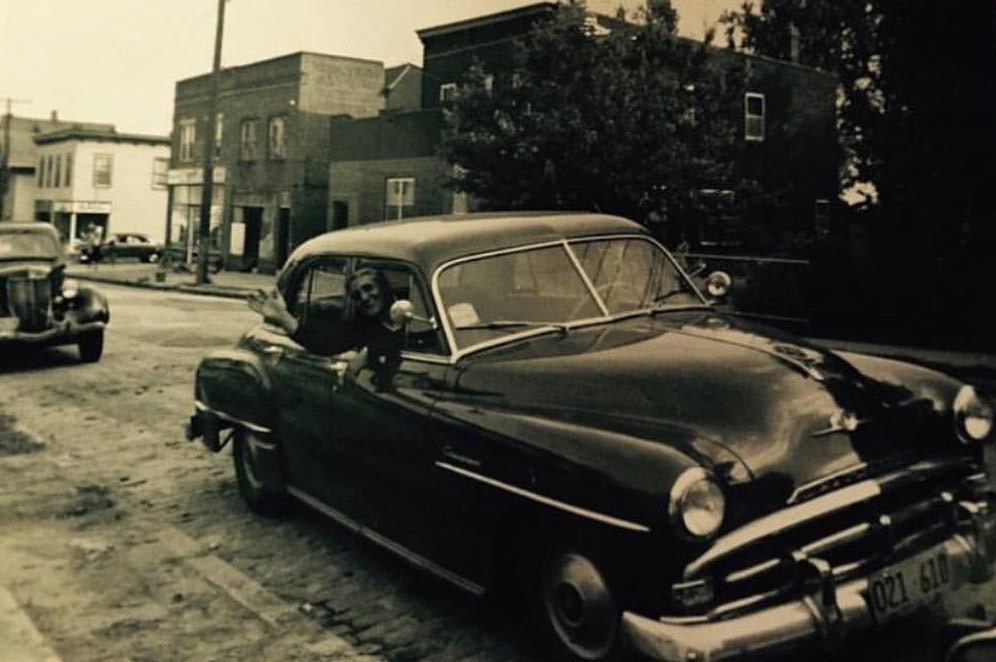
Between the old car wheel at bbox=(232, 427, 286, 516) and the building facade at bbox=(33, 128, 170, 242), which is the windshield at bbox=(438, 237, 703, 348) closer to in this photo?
the old car wheel at bbox=(232, 427, 286, 516)

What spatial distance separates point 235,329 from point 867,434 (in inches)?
469

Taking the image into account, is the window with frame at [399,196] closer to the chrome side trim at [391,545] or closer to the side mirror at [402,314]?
the chrome side trim at [391,545]

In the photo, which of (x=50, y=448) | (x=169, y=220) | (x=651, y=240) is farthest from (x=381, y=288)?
(x=169, y=220)

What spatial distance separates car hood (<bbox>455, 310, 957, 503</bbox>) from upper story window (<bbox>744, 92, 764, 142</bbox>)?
21029mm

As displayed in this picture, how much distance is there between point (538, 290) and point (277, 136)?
30.1 metres

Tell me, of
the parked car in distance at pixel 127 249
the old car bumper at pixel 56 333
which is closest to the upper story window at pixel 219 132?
the parked car in distance at pixel 127 249

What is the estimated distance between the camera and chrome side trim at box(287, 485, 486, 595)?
10.2 feet

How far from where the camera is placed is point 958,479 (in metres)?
2.93

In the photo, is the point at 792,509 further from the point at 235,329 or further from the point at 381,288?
the point at 235,329

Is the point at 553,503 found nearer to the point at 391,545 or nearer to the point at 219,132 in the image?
the point at 391,545

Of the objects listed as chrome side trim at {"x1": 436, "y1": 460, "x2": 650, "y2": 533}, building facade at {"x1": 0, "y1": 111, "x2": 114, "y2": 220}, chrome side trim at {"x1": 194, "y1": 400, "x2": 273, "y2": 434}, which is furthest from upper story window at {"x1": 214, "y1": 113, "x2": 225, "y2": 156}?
chrome side trim at {"x1": 436, "y1": 460, "x2": 650, "y2": 533}

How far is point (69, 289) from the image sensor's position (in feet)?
33.7

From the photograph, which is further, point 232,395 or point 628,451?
point 232,395

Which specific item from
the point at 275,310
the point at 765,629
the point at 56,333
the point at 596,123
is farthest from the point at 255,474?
the point at 596,123
